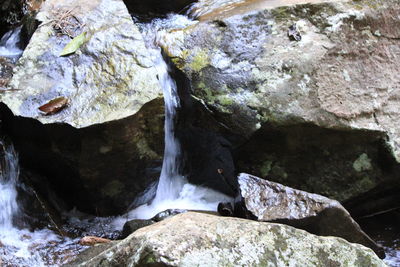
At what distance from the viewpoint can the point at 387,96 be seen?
161 inches

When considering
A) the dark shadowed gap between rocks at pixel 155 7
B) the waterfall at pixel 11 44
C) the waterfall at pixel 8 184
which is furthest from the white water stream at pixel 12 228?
the dark shadowed gap between rocks at pixel 155 7

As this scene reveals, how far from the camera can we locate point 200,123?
12.8ft

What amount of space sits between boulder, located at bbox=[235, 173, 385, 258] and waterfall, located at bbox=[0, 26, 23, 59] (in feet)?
8.31

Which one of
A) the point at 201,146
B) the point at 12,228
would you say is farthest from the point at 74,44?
the point at 12,228

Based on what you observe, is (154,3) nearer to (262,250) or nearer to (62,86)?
(62,86)

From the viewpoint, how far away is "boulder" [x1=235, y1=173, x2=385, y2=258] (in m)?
3.28

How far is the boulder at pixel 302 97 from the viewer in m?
3.78

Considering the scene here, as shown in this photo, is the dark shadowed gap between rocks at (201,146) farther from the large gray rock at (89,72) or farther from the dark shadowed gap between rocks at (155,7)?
the dark shadowed gap between rocks at (155,7)

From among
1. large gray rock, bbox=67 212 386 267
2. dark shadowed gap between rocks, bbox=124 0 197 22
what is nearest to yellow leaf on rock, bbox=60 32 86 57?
dark shadowed gap between rocks, bbox=124 0 197 22

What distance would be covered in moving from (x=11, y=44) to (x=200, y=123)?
2135 millimetres

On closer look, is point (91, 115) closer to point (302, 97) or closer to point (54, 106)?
point (54, 106)

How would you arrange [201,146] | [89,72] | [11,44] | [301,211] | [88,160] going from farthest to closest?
1. [11,44]
2. [201,146]
3. [89,72]
4. [88,160]
5. [301,211]

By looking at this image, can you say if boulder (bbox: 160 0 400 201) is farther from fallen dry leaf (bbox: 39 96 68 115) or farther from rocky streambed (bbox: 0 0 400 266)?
fallen dry leaf (bbox: 39 96 68 115)

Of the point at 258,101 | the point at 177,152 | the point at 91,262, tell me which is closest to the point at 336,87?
the point at 258,101
